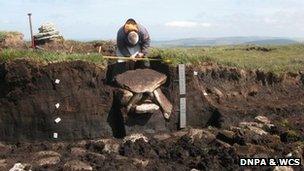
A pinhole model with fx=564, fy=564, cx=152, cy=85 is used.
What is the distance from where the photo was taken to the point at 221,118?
16078 millimetres

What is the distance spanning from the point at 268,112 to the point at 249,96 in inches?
32.7

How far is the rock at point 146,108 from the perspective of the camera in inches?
584

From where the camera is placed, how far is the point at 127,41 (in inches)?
627

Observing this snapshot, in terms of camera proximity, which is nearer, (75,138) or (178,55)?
(75,138)

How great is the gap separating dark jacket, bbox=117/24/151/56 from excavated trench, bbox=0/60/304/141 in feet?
2.46

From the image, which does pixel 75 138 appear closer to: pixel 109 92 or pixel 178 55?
pixel 109 92

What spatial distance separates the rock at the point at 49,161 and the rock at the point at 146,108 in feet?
9.56

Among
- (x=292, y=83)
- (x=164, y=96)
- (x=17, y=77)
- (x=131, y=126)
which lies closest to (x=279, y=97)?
(x=292, y=83)

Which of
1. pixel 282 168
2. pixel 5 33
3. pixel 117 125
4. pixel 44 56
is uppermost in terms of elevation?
pixel 5 33

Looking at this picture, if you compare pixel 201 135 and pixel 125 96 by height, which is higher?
pixel 125 96

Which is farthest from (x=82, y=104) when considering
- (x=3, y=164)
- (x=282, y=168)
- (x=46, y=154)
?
(x=282, y=168)

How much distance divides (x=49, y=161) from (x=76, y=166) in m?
0.79

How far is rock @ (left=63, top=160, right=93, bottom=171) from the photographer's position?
1192cm

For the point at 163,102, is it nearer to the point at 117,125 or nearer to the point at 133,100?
the point at 133,100
